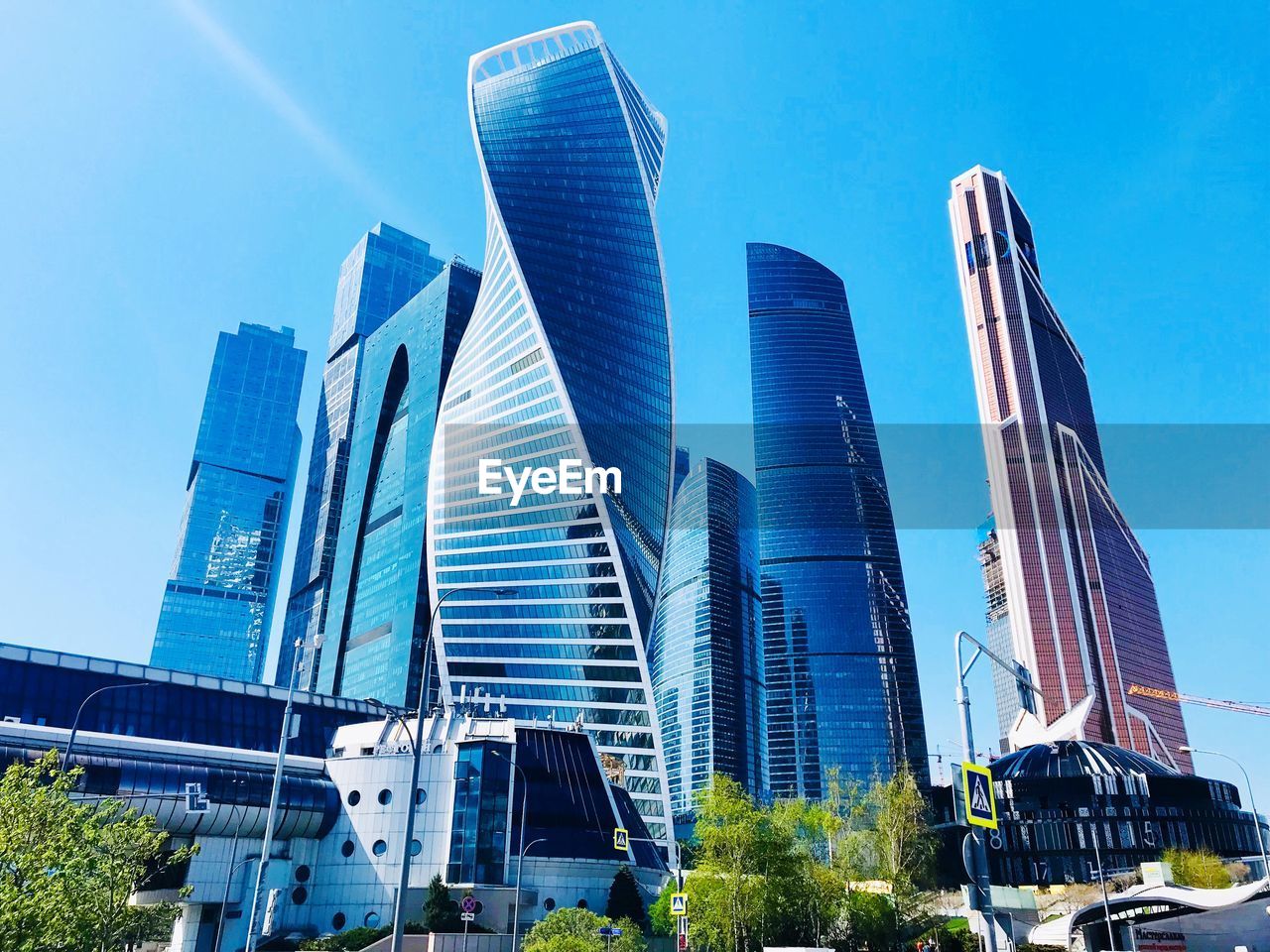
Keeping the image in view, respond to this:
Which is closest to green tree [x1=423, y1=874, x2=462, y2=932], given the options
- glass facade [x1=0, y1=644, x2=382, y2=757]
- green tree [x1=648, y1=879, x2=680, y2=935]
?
green tree [x1=648, y1=879, x2=680, y2=935]

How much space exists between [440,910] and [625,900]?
54.5 ft

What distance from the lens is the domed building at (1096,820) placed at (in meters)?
134

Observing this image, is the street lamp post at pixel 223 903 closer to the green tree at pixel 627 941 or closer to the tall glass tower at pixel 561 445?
the green tree at pixel 627 941

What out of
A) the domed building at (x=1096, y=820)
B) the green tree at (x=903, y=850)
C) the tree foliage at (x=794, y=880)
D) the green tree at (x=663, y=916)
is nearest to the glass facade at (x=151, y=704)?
the green tree at (x=663, y=916)

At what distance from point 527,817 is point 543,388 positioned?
3900 inches

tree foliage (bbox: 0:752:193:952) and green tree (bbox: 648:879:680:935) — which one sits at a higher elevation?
tree foliage (bbox: 0:752:193:952)

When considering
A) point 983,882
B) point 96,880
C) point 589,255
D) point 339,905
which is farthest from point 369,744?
point 589,255

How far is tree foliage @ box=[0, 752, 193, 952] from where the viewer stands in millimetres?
25359

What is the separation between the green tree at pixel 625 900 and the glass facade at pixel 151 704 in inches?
1781

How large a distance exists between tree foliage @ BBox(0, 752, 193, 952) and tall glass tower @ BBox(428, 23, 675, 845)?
390 feet

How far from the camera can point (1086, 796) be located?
138m

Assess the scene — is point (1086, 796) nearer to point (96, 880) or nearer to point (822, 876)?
point (822, 876)

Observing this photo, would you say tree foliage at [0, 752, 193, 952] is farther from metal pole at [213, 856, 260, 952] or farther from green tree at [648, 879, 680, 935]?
green tree at [648, 879, 680, 935]

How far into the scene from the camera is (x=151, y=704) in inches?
3947
